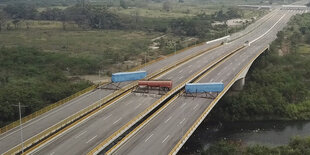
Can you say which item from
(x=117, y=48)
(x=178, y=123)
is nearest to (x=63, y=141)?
(x=178, y=123)

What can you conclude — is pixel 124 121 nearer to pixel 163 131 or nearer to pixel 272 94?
pixel 163 131

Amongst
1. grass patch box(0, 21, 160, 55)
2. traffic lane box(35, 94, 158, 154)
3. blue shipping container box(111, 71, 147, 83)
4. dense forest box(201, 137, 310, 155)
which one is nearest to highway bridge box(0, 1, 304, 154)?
traffic lane box(35, 94, 158, 154)

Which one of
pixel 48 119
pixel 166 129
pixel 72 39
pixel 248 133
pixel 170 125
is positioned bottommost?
pixel 248 133

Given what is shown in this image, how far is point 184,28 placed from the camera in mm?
185625

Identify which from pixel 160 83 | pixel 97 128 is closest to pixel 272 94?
pixel 160 83

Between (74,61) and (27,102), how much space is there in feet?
145

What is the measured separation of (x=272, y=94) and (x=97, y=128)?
4904cm

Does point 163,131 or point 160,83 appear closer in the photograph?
point 163,131

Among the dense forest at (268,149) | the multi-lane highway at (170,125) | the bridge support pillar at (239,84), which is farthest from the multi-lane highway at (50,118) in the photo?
the bridge support pillar at (239,84)

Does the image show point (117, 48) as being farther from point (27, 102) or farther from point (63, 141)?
point (63, 141)

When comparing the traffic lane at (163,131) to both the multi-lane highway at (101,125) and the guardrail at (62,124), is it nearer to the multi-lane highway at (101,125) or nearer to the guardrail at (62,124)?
the multi-lane highway at (101,125)

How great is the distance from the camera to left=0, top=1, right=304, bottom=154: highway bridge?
1812 inches

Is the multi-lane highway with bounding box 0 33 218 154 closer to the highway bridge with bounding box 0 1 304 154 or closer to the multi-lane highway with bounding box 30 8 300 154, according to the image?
the highway bridge with bounding box 0 1 304 154

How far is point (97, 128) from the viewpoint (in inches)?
2018
